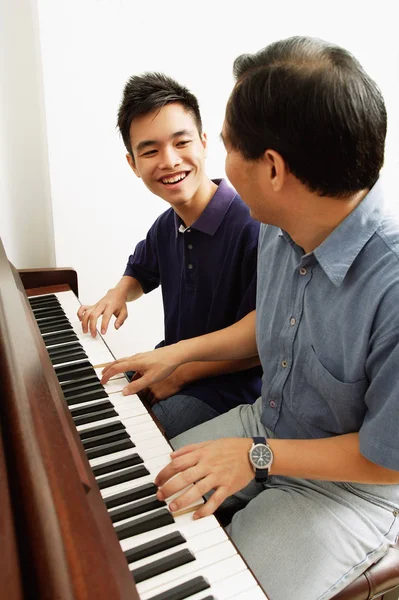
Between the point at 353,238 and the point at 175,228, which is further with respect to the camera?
the point at 175,228

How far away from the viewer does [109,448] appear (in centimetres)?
100

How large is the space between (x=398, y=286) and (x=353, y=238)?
0.12 metres

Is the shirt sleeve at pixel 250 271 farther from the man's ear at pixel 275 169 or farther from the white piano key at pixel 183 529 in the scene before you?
the white piano key at pixel 183 529

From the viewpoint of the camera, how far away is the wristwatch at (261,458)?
3.03 ft

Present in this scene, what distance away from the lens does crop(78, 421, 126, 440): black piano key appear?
1.04m

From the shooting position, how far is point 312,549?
0.94 meters

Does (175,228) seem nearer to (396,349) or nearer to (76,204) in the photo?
(76,204)

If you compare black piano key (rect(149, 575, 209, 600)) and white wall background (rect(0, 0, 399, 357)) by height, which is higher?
white wall background (rect(0, 0, 399, 357))

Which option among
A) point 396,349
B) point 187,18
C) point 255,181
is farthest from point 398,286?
point 187,18

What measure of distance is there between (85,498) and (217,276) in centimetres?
103

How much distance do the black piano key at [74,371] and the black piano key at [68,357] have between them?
1.1 inches

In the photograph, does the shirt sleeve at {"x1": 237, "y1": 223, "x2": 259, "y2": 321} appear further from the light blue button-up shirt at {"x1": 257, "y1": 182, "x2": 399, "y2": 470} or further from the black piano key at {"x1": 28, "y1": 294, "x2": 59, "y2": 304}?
the black piano key at {"x1": 28, "y1": 294, "x2": 59, "y2": 304}

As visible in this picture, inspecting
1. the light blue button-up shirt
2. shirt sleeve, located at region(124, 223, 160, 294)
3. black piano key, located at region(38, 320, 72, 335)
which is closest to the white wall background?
shirt sleeve, located at region(124, 223, 160, 294)

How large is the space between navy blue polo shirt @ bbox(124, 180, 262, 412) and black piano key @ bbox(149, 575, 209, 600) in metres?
0.79
